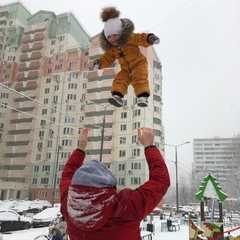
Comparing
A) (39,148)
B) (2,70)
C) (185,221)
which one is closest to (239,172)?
(185,221)

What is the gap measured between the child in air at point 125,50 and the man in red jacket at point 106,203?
181 cm

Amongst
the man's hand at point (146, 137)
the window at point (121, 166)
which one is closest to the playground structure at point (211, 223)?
the man's hand at point (146, 137)

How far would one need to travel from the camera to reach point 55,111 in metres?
33.2

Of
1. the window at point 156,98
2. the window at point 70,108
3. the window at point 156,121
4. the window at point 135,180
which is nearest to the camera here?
the window at point 135,180

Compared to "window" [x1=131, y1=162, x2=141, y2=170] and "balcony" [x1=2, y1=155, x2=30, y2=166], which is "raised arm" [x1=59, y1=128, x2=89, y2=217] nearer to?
"window" [x1=131, y1=162, x2=141, y2=170]

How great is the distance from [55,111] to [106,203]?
32.9 metres

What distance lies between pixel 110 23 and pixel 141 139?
1.79 m

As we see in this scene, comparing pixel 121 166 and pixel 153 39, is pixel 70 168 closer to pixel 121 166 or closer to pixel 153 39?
pixel 153 39

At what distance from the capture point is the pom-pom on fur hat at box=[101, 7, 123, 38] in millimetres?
2930

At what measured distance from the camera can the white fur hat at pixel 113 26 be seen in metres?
2.93

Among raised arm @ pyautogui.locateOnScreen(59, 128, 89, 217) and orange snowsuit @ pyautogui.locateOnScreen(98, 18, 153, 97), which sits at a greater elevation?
orange snowsuit @ pyautogui.locateOnScreen(98, 18, 153, 97)

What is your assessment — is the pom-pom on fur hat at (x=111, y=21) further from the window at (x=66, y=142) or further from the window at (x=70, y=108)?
the window at (x=70, y=108)

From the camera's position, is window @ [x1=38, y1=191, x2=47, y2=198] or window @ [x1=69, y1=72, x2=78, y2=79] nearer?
window @ [x1=38, y1=191, x2=47, y2=198]

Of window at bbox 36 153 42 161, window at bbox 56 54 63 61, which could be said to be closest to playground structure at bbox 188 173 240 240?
window at bbox 36 153 42 161
